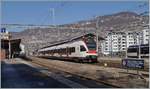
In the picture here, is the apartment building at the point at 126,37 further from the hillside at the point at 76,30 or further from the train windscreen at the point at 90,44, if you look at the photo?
the train windscreen at the point at 90,44

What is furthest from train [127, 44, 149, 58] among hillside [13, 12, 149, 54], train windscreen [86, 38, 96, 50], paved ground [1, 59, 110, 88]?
paved ground [1, 59, 110, 88]

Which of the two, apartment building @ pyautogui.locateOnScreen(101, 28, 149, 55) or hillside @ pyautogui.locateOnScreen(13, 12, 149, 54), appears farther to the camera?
hillside @ pyautogui.locateOnScreen(13, 12, 149, 54)

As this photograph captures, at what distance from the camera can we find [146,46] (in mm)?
69125

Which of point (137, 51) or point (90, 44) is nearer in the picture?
point (90, 44)

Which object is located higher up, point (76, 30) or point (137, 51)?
point (76, 30)

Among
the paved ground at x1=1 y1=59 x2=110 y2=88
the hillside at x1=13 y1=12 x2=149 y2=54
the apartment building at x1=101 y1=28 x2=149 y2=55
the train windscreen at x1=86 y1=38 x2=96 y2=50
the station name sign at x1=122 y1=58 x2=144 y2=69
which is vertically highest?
the hillside at x1=13 y1=12 x2=149 y2=54

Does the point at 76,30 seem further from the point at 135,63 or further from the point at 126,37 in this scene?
the point at 135,63

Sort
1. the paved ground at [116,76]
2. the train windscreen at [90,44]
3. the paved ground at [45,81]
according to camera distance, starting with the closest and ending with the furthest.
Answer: the paved ground at [45,81] → the paved ground at [116,76] → the train windscreen at [90,44]

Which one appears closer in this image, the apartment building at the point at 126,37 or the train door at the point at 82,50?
the train door at the point at 82,50

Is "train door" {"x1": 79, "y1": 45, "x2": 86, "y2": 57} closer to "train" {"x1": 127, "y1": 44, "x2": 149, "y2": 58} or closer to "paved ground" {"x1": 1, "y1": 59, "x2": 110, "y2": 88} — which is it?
"paved ground" {"x1": 1, "y1": 59, "x2": 110, "y2": 88}

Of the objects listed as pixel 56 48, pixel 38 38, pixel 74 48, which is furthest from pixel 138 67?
pixel 38 38

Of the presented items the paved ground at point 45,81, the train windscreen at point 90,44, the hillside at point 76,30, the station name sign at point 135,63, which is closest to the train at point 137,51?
the hillside at point 76,30

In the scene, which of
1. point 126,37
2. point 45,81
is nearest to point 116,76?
point 45,81

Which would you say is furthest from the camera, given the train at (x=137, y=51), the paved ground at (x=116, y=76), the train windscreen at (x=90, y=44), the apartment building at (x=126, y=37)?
the apartment building at (x=126, y=37)
